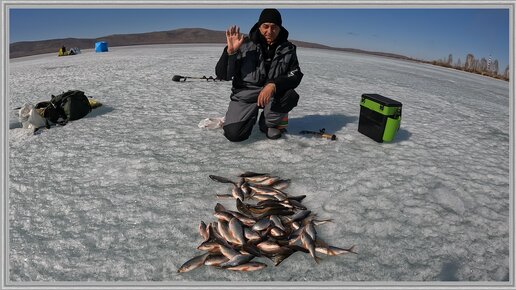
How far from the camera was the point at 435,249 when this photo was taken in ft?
8.86

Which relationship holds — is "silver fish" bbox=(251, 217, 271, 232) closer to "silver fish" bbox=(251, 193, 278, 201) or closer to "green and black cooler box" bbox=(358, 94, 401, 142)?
"silver fish" bbox=(251, 193, 278, 201)

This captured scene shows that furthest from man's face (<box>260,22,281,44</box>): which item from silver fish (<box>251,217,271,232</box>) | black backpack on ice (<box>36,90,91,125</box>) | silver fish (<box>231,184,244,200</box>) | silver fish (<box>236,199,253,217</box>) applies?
black backpack on ice (<box>36,90,91,125</box>)

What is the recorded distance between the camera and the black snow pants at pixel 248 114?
468 cm

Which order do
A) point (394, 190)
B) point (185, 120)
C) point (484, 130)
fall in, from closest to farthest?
point (394, 190), point (185, 120), point (484, 130)

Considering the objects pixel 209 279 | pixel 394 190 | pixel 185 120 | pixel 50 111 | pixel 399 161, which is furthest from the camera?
pixel 185 120

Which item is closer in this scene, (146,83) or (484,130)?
(484,130)

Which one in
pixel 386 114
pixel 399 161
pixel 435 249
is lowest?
pixel 435 249

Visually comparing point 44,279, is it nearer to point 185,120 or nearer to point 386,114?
point 185,120

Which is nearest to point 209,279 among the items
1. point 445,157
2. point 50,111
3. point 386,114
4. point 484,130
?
point 386,114

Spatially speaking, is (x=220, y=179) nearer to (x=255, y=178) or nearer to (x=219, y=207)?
(x=255, y=178)

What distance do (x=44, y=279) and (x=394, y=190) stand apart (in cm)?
329

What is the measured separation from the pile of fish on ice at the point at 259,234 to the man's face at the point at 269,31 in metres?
2.18

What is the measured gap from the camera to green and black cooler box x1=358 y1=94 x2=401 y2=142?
458 centimetres

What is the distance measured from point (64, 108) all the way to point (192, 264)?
435 cm
